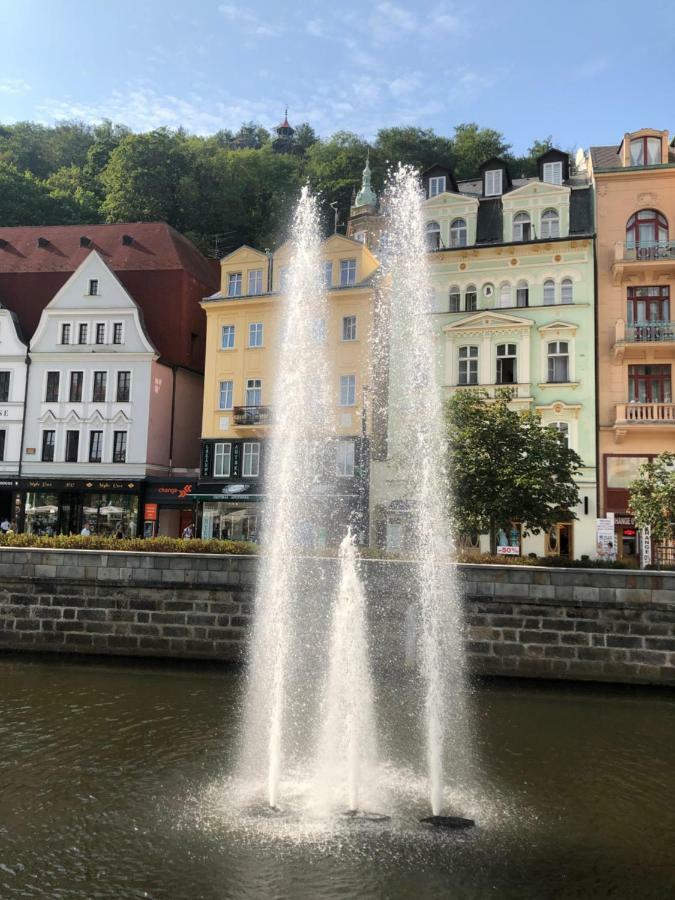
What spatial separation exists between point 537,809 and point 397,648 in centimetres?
962

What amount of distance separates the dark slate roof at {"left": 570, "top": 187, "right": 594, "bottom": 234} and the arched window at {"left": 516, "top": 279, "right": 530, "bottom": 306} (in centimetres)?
350

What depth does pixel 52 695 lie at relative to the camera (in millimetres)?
15953

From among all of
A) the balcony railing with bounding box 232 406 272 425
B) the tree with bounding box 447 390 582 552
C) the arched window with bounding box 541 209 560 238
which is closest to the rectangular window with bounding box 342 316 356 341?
the balcony railing with bounding box 232 406 272 425

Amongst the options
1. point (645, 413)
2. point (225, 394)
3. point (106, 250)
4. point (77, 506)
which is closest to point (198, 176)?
point (106, 250)

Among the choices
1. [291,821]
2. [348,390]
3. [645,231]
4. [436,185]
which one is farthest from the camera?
[436,185]

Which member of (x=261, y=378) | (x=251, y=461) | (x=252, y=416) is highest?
(x=261, y=378)

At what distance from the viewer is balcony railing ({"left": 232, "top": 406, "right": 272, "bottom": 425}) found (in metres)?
39.7

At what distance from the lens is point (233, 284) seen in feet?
139

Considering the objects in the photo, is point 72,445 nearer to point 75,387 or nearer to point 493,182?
point 75,387

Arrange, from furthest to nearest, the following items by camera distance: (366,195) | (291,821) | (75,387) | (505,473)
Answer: (366,195), (75,387), (505,473), (291,821)

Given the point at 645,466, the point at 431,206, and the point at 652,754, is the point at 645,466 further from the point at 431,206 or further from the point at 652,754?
the point at 431,206

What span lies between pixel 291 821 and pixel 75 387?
3675 cm

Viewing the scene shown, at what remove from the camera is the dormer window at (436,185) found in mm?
40312

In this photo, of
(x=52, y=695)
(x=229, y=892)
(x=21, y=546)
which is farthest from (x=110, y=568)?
(x=229, y=892)
